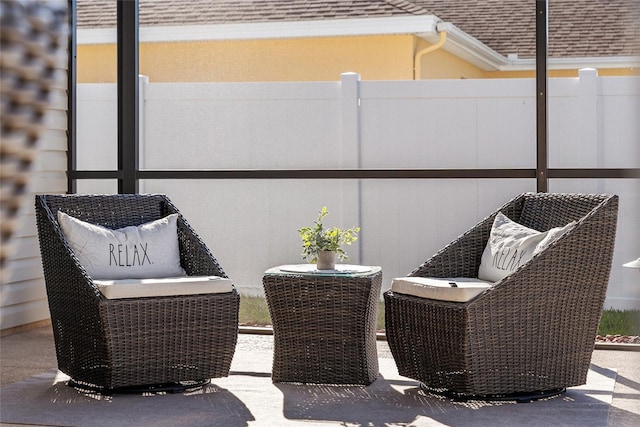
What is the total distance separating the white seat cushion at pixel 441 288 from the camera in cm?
320

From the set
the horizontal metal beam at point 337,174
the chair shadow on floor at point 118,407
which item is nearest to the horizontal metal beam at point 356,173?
the horizontal metal beam at point 337,174

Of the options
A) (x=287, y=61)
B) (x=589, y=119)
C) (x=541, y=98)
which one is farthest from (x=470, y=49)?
(x=287, y=61)

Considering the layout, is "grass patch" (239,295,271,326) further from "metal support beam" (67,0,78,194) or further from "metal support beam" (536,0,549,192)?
"metal support beam" (536,0,549,192)

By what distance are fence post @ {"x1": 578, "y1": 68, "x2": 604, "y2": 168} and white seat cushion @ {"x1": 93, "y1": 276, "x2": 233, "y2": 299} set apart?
86.3 inches

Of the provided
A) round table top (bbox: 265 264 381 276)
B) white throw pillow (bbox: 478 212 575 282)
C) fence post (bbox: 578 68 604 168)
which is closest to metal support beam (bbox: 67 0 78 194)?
round table top (bbox: 265 264 381 276)

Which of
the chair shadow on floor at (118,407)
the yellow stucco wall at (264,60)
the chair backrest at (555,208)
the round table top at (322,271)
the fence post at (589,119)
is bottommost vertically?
the chair shadow on floor at (118,407)

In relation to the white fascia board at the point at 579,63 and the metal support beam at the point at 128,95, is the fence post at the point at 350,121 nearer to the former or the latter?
the white fascia board at the point at 579,63

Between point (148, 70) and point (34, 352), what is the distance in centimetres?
181

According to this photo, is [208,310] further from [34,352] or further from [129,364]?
[34,352]

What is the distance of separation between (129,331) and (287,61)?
217 cm

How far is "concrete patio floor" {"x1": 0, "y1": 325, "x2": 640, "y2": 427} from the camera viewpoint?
304 centimetres

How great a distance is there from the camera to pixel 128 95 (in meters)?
5.12

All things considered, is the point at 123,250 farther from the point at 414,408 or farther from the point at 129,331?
the point at 414,408

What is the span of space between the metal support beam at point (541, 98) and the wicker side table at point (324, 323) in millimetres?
1402
